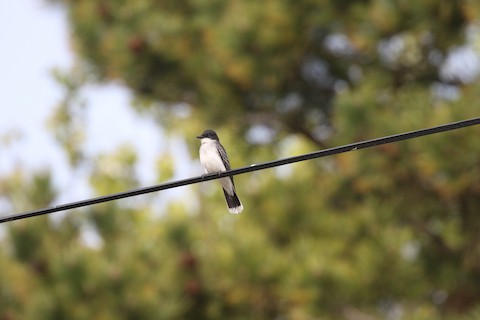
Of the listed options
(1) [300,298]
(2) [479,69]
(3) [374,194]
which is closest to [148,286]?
(1) [300,298]

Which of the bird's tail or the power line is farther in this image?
the bird's tail

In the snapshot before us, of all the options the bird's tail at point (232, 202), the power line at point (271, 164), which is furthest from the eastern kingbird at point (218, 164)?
the power line at point (271, 164)

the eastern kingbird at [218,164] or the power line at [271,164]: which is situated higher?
the eastern kingbird at [218,164]

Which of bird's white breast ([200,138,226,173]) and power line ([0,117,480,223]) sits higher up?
bird's white breast ([200,138,226,173])

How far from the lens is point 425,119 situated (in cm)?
679

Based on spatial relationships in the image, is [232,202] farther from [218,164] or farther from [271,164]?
[271,164]

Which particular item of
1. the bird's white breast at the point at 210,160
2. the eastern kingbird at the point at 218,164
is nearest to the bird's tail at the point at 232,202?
the eastern kingbird at the point at 218,164

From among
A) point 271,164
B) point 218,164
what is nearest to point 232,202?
point 218,164

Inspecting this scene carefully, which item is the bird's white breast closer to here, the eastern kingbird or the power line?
the eastern kingbird

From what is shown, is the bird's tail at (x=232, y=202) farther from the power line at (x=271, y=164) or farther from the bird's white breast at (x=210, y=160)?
the power line at (x=271, y=164)

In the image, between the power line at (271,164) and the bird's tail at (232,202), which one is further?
the bird's tail at (232,202)

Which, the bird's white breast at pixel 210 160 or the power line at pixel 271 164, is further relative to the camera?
the bird's white breast at pixel 210 160

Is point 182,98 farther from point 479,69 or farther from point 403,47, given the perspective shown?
point 479,69

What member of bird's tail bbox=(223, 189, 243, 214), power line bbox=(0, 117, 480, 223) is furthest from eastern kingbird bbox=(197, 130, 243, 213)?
power line bbox=(0, 117, 480, 223)
